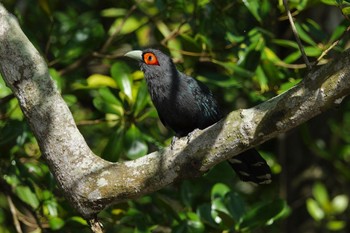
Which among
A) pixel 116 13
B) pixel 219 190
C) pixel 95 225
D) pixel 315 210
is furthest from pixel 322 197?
pixel 95 225

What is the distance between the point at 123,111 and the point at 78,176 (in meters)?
1.67

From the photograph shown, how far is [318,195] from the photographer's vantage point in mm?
6906

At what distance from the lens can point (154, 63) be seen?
591 centimetres

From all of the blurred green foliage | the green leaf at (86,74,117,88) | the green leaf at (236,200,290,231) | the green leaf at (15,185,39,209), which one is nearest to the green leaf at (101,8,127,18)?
the blurred green foliage

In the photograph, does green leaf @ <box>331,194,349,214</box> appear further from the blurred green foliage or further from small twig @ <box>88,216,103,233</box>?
small twig @ <box>88,216,103,233</box>

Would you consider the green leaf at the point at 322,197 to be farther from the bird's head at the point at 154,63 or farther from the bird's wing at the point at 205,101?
the bird's head at the point at 154,63

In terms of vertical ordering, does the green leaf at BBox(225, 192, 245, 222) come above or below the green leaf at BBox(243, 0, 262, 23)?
below

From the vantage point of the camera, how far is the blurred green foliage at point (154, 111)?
5.36 meters

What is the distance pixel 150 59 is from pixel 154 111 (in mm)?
479

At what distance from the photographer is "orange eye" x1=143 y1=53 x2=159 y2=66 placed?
5906 mm

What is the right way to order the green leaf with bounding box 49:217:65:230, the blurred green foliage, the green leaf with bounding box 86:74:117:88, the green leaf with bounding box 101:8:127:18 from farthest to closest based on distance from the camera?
the green leaf with bounding box 101:8:127:18
the green leaf with bounding box 86:74:117:88
the blurred green foliage
the green leaf with bounding box 49:217:65:230

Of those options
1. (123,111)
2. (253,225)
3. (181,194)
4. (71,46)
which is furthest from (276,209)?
(71,46)

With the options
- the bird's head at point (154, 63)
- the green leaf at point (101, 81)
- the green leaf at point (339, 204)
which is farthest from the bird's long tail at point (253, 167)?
the green leaf at point (339, 204)

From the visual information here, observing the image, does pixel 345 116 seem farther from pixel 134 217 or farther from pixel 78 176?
pixel 78 176
